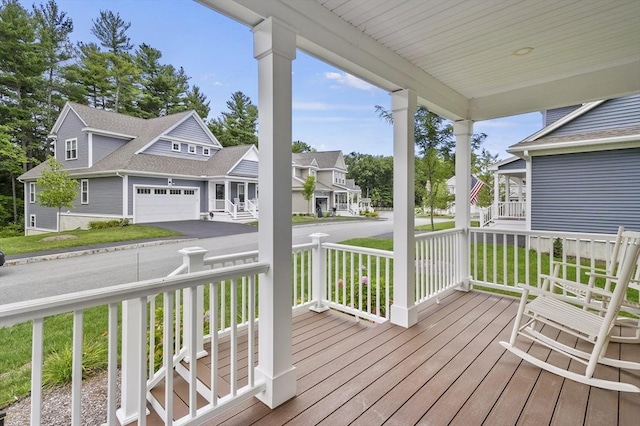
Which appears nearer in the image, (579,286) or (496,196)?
(579,286)

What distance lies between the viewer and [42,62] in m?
1.33

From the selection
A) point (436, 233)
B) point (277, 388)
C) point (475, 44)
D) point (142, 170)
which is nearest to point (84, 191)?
point (142, 170)

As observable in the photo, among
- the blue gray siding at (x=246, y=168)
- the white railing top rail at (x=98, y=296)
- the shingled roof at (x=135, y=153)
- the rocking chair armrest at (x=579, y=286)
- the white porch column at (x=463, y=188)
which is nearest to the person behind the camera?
the white railing top rail at (x=98, y=296)

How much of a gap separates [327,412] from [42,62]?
231 cm

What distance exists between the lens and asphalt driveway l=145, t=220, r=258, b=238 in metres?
1.86

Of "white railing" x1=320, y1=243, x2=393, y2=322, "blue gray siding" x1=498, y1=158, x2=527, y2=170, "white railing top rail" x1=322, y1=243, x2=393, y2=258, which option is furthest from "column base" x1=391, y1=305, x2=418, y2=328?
"blue gray siding" x1=498, y1=158, x2=527, y2=170

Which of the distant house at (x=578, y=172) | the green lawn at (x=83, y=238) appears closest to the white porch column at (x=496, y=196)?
the distant house at (x=578, y=172)

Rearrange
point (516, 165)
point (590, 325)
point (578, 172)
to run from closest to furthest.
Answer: point (590, 325) → point (578, 172) → point (516, 165)

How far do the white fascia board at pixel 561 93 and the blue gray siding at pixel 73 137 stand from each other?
167 inches

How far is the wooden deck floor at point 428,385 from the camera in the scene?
1.80m

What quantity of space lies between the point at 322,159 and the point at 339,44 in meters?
0.98

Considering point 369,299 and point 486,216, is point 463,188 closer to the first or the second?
point 369,299

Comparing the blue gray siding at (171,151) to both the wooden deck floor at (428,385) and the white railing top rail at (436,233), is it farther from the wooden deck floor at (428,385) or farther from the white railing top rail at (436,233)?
the white railing top rail at (436,233)

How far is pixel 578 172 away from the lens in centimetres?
646
